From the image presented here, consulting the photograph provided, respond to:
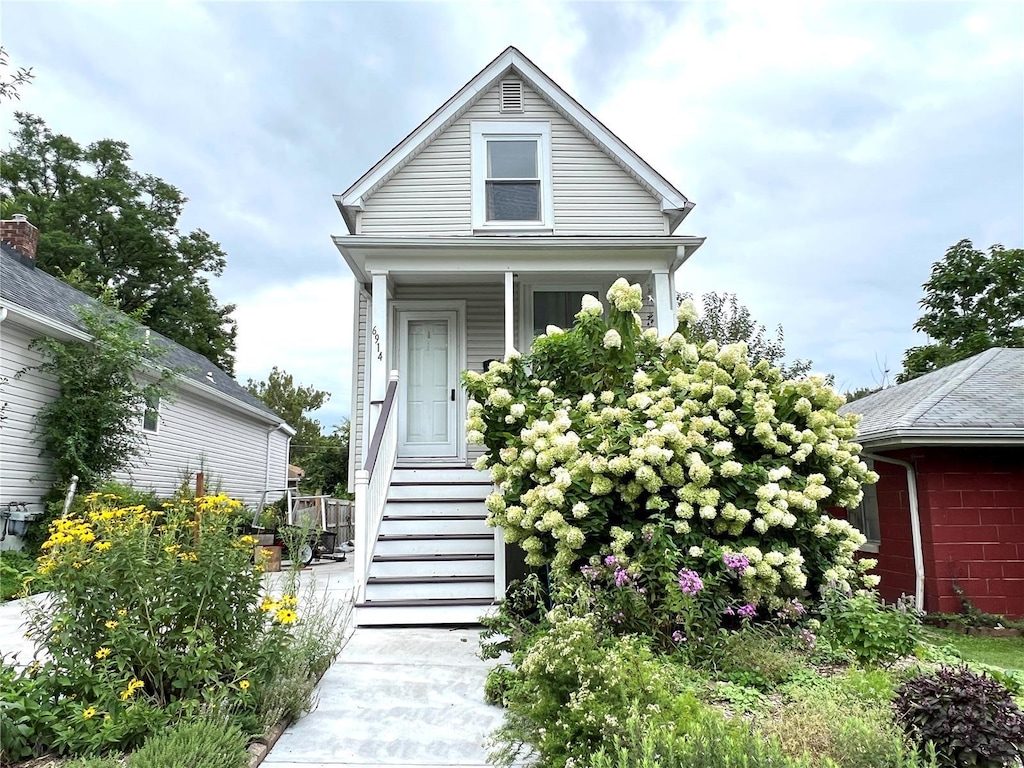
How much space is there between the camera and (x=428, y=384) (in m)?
8.80

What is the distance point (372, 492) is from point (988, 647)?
20.0 feet

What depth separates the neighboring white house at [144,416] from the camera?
8.41 metres

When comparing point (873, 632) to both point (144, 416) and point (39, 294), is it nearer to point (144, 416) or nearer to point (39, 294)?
point (144, 416)

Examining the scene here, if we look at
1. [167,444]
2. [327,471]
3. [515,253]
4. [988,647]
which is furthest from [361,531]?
[327,471]

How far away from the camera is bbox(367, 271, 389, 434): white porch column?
747 cm

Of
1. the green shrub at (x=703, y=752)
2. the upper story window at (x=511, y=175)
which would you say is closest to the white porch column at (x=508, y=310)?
the upper story window at (x=511, y=175)

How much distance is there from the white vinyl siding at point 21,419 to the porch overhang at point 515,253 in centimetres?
490

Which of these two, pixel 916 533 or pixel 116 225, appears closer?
pixel 916 533

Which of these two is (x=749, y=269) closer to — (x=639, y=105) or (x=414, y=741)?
(x=639, y=105)

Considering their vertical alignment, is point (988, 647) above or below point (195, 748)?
below

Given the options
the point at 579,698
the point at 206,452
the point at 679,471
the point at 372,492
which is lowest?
the point at 579,698

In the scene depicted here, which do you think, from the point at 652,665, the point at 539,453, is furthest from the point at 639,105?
the point at 652,665

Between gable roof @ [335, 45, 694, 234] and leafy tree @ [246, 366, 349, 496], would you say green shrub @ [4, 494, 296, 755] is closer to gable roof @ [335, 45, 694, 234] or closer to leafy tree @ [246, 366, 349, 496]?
gable roof @ [335, 45, 694, 234]

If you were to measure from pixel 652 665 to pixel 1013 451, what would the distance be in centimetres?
653
